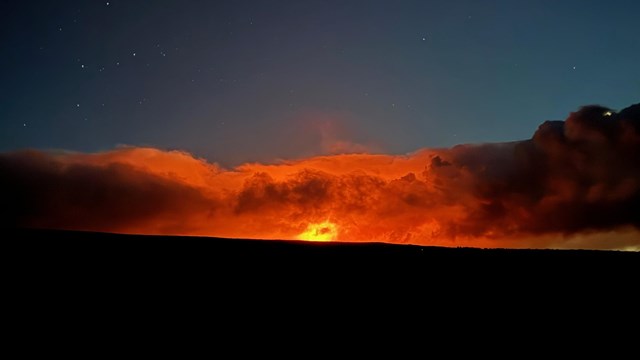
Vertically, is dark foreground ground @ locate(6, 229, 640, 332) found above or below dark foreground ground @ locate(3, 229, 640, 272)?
below

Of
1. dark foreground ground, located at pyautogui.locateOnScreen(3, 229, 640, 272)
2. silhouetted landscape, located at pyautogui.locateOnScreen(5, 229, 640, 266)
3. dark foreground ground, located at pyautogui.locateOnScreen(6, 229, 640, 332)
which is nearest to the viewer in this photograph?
dark foreground ground, located at pyautogui.locateOnScreen(6, 229, 640, 332)

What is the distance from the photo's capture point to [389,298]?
1301 cm

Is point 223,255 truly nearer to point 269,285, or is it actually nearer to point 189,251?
point 189,251

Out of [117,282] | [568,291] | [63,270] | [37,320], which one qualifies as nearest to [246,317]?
[117,282]

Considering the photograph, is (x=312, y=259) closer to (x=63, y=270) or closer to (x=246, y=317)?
(x=246, y=317)

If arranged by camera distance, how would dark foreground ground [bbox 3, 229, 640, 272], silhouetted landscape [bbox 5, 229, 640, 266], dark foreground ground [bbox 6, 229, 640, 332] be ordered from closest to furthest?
1. dark foreground ground [bbox 6, 229, 640, 332]
2. dark foreground ground [bbox 3, 229, 640, 272]
3. silhouetted landscape [bbox 5, 229, 640, 266]

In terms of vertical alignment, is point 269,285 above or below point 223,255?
below

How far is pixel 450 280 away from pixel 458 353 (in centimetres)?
411

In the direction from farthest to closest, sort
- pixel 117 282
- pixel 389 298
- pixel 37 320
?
pixel 389 298, pixel 117 282, pixel 37 320

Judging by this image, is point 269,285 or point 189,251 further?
point 189,251

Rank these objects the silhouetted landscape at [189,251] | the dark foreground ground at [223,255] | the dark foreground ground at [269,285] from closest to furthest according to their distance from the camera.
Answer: the dark foreground ground at [269,285], the dark foreground ground at [223,255], the silhouetted landscape at [189,251]

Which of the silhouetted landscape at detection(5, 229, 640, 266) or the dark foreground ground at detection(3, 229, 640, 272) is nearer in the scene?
the dark foreground ground at detection(3, 229, 640, 272)

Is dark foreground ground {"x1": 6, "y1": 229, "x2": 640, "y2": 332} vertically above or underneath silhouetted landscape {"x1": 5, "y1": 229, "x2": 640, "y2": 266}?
underneath

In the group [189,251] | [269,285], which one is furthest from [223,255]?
[269,285]
